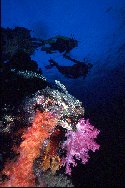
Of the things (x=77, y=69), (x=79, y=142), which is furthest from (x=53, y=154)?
(x=77, y=69)

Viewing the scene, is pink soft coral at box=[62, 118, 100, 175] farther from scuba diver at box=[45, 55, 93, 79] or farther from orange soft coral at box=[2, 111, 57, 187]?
scuba diver at box=[45, 55, 93, 79]

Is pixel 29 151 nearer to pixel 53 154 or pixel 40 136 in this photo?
pixel 40 136

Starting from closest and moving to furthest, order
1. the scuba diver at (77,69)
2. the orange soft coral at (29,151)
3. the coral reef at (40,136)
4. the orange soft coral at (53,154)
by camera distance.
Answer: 1. the orange soft coral at (29,151)
2. the coral reef at (40,136)
3. the orange soft coral at (53,154)
4. the scuba diver at (77,69)

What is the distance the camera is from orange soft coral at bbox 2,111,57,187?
3775 mm

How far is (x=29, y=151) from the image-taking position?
4023 mm

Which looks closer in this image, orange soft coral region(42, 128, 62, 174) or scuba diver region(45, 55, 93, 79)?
orange soft coral region(42, 128, 62, 174)

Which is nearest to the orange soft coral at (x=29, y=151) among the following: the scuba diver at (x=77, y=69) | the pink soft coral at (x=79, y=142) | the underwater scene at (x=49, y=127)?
the underwater scene at (x=49, y=127)

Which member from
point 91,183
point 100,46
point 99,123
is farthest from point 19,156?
point 100,46

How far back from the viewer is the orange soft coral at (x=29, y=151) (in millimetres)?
3775

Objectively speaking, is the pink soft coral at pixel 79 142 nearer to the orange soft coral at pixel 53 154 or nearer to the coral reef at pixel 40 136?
the coral reef at pixel 40 136

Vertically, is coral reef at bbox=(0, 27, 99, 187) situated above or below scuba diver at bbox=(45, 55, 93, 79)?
below

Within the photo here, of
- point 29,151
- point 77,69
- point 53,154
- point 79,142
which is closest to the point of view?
point 29,151

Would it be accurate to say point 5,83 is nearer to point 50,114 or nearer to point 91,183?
point 50,114

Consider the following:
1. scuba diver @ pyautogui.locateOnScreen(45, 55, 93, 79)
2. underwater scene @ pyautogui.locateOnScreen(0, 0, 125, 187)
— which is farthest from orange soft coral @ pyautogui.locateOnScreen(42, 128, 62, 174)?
scuba diver @ pyautogui.locateOnScreen(45, 55, 93, 79)
